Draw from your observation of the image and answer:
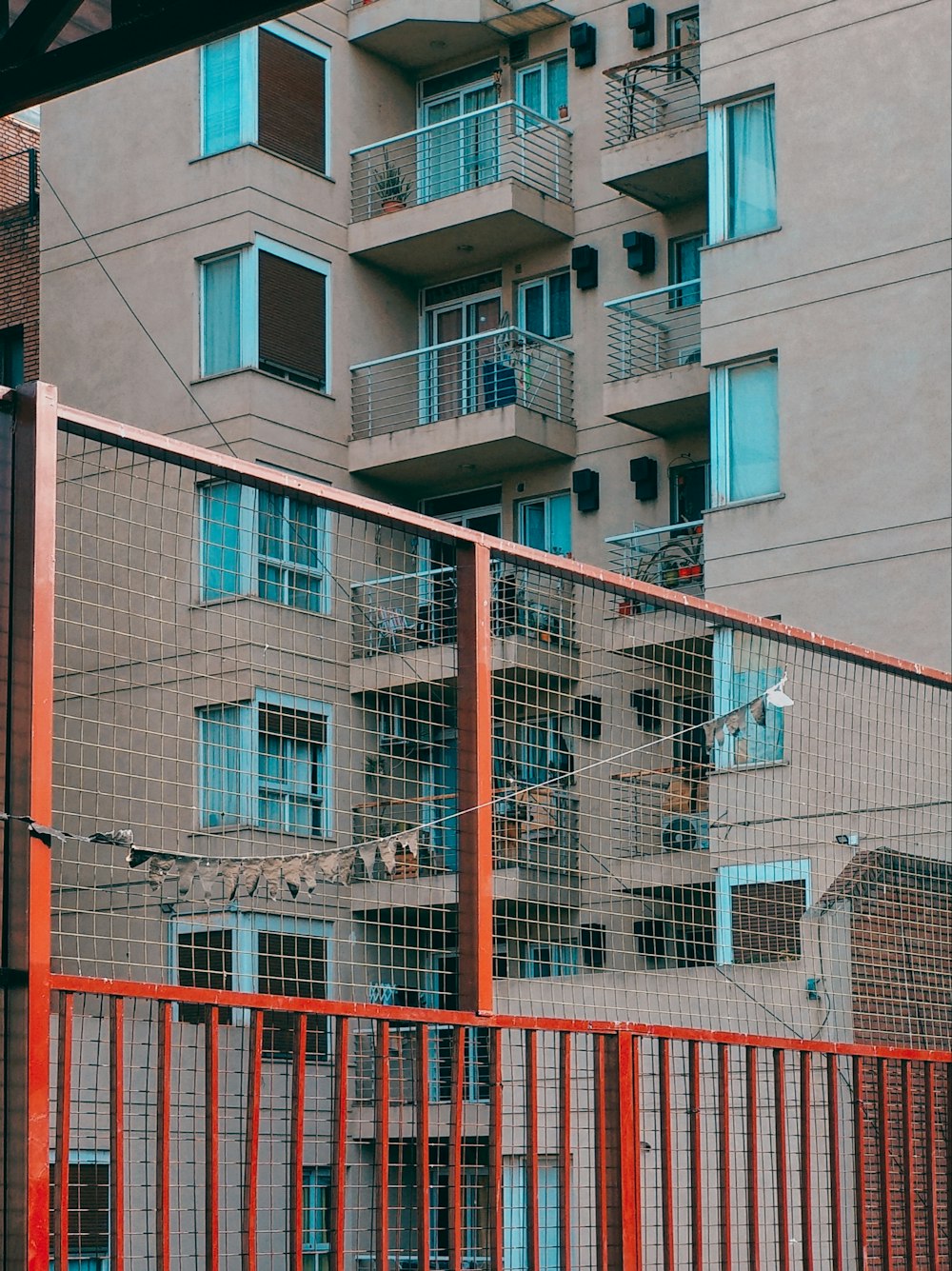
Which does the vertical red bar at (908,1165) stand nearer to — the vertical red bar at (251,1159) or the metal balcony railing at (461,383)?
the vertical red bar at (251,1159)

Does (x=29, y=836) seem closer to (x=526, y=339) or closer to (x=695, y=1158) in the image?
(x=695, y=1158)

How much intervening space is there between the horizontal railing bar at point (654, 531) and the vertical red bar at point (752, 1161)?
757 inches

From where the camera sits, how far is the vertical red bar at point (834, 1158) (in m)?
6.53

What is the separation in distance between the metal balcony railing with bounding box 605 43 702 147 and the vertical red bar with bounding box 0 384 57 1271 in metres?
24.7

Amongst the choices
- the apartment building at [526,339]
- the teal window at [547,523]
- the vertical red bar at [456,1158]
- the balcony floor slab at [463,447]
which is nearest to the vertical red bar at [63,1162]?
the vertical red bar at [456,1158]

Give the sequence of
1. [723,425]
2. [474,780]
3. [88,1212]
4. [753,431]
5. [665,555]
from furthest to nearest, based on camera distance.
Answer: [665,555], [723,425], [753,431], [88,1212], [474,780]

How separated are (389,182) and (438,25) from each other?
98.5 inches

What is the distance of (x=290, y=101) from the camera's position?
30172 mm

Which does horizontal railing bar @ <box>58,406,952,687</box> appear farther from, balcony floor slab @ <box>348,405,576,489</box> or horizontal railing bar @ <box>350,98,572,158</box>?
horizontal railing bar @ <box>350,98,572,158</box>

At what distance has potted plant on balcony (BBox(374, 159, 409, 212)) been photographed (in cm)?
3114

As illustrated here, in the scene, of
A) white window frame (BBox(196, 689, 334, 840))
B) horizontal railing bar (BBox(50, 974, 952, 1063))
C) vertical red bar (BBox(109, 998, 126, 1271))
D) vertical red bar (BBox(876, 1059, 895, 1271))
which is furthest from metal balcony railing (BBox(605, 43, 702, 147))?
vertical red bar (BBox(109, 998, 126, 1271))

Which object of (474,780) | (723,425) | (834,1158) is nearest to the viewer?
(474,780)

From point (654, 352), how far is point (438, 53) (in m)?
6.95

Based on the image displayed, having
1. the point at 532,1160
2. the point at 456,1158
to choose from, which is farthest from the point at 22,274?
the point at 456,1158
